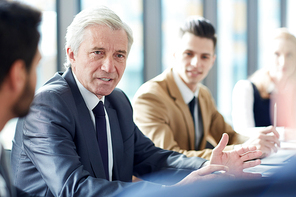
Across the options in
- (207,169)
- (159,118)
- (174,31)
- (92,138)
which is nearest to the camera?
(207,169)

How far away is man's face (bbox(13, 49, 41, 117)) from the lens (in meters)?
0.72

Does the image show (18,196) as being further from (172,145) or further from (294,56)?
(294,56)

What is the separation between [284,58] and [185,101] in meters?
0.90

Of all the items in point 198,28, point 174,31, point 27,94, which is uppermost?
point 174,31

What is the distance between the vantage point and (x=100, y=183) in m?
1.14

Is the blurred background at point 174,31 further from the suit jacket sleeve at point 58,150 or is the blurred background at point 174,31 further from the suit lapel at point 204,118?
the suit jacket sleeve at point 58,150

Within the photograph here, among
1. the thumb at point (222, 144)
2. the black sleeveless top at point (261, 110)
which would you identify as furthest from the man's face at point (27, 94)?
the black sleeveless top at point (261, 110)

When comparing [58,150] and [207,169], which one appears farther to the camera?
[207,169]

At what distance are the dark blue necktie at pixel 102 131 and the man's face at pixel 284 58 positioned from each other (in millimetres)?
1695

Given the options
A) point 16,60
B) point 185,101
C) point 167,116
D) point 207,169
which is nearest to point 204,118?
point 185,101

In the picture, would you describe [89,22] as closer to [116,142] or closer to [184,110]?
[116,142]

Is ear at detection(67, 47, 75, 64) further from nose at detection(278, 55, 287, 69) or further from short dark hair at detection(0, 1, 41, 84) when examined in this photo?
nose at detection(278, 55, 287, 69)

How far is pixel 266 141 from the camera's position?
184 centimetres

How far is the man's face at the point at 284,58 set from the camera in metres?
2.49
